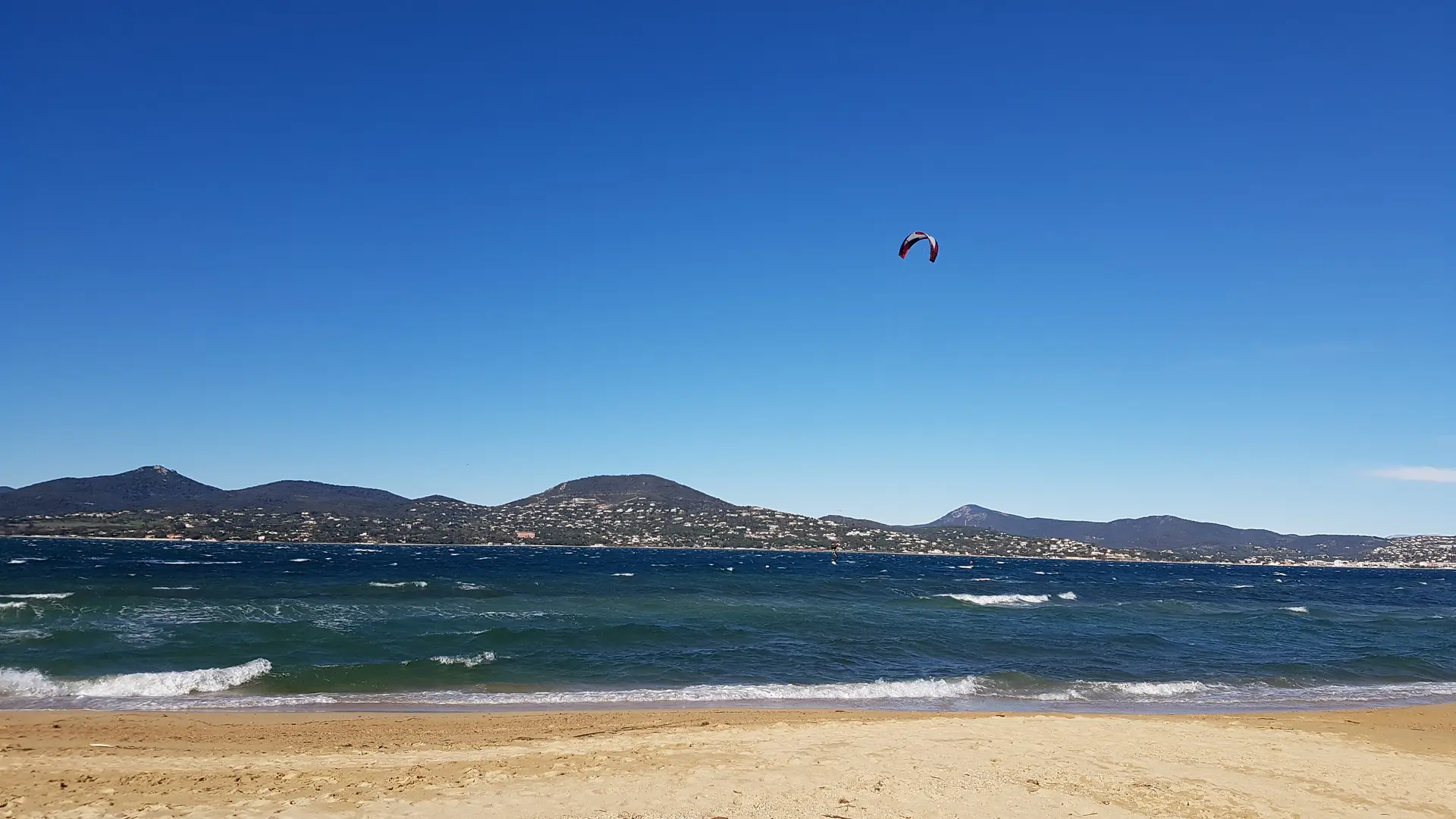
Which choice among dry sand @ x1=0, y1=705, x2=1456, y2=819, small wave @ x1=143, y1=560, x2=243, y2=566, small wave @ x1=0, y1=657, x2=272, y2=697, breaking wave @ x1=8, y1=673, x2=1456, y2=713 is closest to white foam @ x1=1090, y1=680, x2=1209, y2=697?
breaking wave @ x1=8, y1=673, x2=1456, y2=713

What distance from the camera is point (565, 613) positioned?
3734 centimetres

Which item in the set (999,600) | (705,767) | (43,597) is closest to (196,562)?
(43,597)

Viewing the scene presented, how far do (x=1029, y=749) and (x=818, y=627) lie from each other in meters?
20.5

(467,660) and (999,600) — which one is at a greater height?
(467,660)

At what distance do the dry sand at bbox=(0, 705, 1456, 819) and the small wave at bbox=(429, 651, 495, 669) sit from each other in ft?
20.2

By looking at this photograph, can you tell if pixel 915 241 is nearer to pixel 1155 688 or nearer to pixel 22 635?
pixel 1155 688

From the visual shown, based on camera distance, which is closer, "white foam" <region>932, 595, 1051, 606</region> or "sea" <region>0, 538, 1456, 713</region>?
"sea" <region>0, 538, 1456, 713</region>

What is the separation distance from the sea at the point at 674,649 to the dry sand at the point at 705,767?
3.24 m

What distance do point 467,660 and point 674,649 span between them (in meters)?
6.83

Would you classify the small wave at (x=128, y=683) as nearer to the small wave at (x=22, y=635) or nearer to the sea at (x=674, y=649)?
the sea at (x=674, y=649)

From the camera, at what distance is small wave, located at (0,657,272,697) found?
1920cm

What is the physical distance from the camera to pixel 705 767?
40.8 feet

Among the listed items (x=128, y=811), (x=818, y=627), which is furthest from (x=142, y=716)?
(x=818, y=627)

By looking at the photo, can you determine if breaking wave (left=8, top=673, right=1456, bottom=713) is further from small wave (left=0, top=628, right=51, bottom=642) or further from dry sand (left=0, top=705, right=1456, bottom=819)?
small wave (left=0, top=628, right=51, bottom=642)
